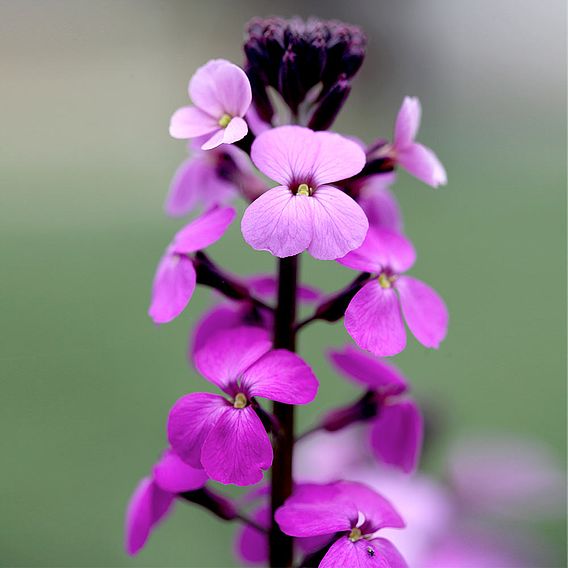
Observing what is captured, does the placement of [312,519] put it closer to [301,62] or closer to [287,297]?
[287,297]

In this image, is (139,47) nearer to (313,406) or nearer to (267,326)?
(313,406)

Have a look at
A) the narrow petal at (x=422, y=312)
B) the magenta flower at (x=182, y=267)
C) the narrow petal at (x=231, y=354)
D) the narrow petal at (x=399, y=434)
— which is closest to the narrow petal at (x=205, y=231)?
the magenta flower at (x=182, y=267)

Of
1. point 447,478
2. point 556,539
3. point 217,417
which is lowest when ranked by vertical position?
point 556,539

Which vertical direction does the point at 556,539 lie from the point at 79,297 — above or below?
below

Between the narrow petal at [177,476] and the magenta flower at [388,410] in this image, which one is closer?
the narrow petal at [177,476]

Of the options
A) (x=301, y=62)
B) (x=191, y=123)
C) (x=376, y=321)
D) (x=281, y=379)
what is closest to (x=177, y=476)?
(x=281, y=379)

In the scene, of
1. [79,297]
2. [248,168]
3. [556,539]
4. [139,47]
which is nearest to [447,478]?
[556,539]

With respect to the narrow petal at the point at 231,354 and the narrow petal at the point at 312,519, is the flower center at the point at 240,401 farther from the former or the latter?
the narrow petal at the point at 312,519
